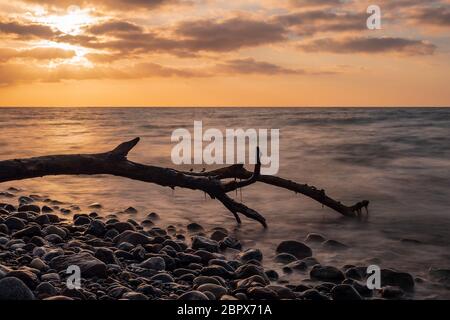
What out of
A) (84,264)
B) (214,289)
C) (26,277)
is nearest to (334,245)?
(214,289)

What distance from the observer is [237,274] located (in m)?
5.29

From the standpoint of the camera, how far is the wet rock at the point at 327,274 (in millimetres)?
5492

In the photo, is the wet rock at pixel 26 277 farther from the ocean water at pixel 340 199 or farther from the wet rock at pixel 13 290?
the ocean water at pixel 340 199

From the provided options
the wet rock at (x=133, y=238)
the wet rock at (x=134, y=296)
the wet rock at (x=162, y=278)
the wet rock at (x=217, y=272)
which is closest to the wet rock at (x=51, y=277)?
the wet rock at (x=134, y=296)

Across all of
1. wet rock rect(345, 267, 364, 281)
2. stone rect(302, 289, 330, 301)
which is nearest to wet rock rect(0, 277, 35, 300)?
stone rect(302, 289, 330, 301)

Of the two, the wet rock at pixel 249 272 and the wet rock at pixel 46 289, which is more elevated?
the wet rock at pixel 46 289

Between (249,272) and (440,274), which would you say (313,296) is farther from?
(440,274)

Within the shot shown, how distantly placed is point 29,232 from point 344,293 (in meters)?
4.08

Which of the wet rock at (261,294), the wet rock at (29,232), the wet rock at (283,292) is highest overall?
the wet rock at (29,232)

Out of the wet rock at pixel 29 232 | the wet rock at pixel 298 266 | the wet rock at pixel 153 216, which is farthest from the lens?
the wet rock at pixel 153 216

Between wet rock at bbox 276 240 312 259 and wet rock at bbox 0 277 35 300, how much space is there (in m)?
3.56

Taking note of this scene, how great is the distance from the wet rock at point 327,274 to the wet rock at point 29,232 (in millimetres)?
3606

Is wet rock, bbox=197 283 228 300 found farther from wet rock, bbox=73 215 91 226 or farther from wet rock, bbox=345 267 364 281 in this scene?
wet rock, bbox=73 215 91 226

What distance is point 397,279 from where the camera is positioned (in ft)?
18.1
